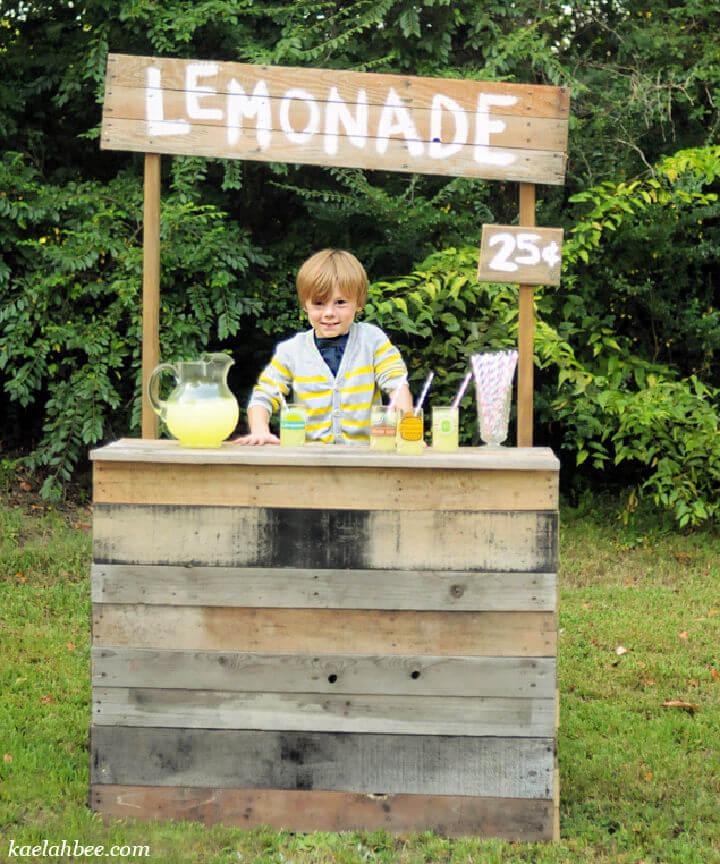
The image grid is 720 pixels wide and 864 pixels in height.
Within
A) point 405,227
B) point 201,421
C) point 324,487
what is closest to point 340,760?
point 324,487

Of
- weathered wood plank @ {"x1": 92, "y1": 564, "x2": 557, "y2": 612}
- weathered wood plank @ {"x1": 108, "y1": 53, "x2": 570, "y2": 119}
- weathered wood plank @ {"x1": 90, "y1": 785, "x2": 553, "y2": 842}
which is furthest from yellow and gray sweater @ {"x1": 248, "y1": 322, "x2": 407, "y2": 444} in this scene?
weathered wood plank @ {"x1": 90, "y1": 785, "x2": 553, "y2": 842}

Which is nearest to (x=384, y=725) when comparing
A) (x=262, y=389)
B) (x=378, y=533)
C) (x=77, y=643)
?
(x=378, y=533)

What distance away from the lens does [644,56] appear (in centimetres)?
743

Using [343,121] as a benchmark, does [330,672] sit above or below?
below

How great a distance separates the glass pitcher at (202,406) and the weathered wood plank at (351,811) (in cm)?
100

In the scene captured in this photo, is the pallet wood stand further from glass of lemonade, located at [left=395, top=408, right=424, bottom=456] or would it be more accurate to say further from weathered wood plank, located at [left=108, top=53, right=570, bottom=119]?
weathered wood plank, located at [left=108, top=53, right=570, bottom=119]

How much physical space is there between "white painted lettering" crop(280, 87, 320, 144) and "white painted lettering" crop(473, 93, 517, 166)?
500 mm

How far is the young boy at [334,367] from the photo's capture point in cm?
374

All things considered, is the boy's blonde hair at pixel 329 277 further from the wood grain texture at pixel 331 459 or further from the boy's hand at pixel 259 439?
the wood grain texture at pixel 331 459

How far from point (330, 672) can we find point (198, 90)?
1.81 m

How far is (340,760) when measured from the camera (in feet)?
10.8

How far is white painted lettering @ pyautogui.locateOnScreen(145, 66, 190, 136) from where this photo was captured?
3621 millimetres

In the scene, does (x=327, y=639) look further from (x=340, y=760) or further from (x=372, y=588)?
(x=340, y=760)

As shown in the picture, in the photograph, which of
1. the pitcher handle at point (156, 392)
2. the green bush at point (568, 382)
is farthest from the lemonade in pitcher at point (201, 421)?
the green bush at point (568, 382)
